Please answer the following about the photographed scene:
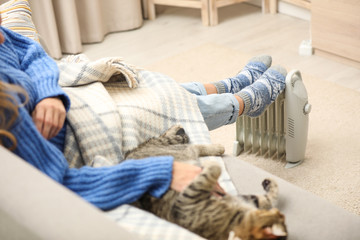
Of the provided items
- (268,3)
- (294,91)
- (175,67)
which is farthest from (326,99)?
(268,3)

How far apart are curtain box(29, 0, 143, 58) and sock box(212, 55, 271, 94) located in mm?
1200

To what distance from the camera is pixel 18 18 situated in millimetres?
1642

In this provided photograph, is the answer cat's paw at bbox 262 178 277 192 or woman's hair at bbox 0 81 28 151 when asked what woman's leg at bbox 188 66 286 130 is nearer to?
cat's paw at bbox 262 178 277 192

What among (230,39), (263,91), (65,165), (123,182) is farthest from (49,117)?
(230,39)

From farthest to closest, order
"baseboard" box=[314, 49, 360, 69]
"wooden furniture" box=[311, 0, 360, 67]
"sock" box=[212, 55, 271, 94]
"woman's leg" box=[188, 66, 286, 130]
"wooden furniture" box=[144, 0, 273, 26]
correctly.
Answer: "wooden furniture" box=[144, 0, 273, 26] < "baseboard" box=[314, 49, 360, 69] < "wooden furniture" box=[311, 0, 360, 67] < "sock" box=[212, 55, 271, 94] < "woman's leg" box=[188, 66, 286, 130]

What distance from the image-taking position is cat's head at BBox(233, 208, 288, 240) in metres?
1.03

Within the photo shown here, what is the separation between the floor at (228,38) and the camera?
269 centimetres

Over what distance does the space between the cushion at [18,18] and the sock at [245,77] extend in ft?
2.04

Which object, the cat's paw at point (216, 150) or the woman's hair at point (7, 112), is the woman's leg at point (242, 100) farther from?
the woman's hair at point (7, 112)

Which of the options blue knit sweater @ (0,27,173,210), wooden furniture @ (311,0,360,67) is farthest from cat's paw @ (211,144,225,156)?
wooden furniture @ (311,0,360,67)

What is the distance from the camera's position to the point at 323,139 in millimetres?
2088

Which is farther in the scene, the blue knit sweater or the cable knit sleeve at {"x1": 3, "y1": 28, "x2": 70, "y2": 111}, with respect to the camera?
the cable knit sleeve at {"x1": 3, "y1": 28, "x2": 70, "y2": 111}

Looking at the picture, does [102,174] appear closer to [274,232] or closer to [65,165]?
[65,165]

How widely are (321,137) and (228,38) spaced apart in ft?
3.61
